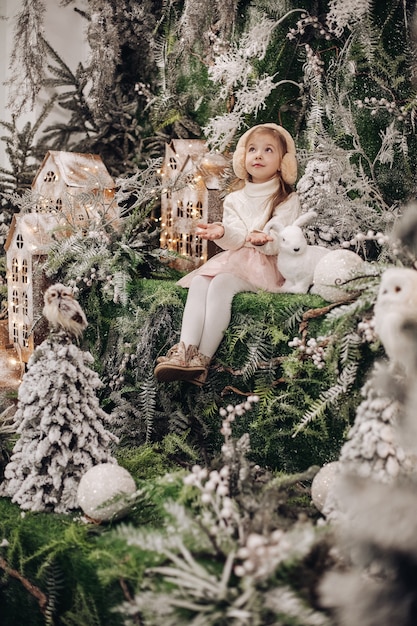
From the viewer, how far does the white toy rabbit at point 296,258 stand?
10.4ft

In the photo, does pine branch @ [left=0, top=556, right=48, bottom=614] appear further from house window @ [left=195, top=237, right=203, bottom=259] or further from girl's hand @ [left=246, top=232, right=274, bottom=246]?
house window @ [left=195, top=237, right=203, bottom=259]

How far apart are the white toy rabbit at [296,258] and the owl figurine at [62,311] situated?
0.97 m

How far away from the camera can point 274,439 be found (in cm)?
310

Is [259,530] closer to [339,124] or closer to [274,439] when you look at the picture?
[274,439]

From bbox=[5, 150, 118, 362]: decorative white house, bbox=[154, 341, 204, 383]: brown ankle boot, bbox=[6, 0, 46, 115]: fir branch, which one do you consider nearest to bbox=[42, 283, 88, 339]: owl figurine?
bbox=[154, 341, 204, 383]: brown ankle boot

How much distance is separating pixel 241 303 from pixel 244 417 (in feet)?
1.71

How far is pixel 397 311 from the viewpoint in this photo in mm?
2070

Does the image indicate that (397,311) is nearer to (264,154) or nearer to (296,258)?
(296,258)

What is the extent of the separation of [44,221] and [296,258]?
1617 mm

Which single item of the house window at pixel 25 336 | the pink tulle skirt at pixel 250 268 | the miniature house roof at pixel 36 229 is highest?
the miniature house roof at pixel 36 229

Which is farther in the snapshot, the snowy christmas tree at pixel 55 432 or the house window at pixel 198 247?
the house window at pixel 198 247

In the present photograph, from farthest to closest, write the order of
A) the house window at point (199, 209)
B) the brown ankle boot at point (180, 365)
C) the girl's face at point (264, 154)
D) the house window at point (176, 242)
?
the house window at point (176, 242)
the house window at point (199, 209)
the girl's face at point (264, 154)
the brown ankle boot at point (180, 365)

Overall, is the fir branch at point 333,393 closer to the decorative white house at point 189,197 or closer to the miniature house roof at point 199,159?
the decorative white house at point 189,197

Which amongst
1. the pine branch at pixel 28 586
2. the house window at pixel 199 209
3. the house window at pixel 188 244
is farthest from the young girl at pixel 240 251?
the pine branch at pixel 28 586
